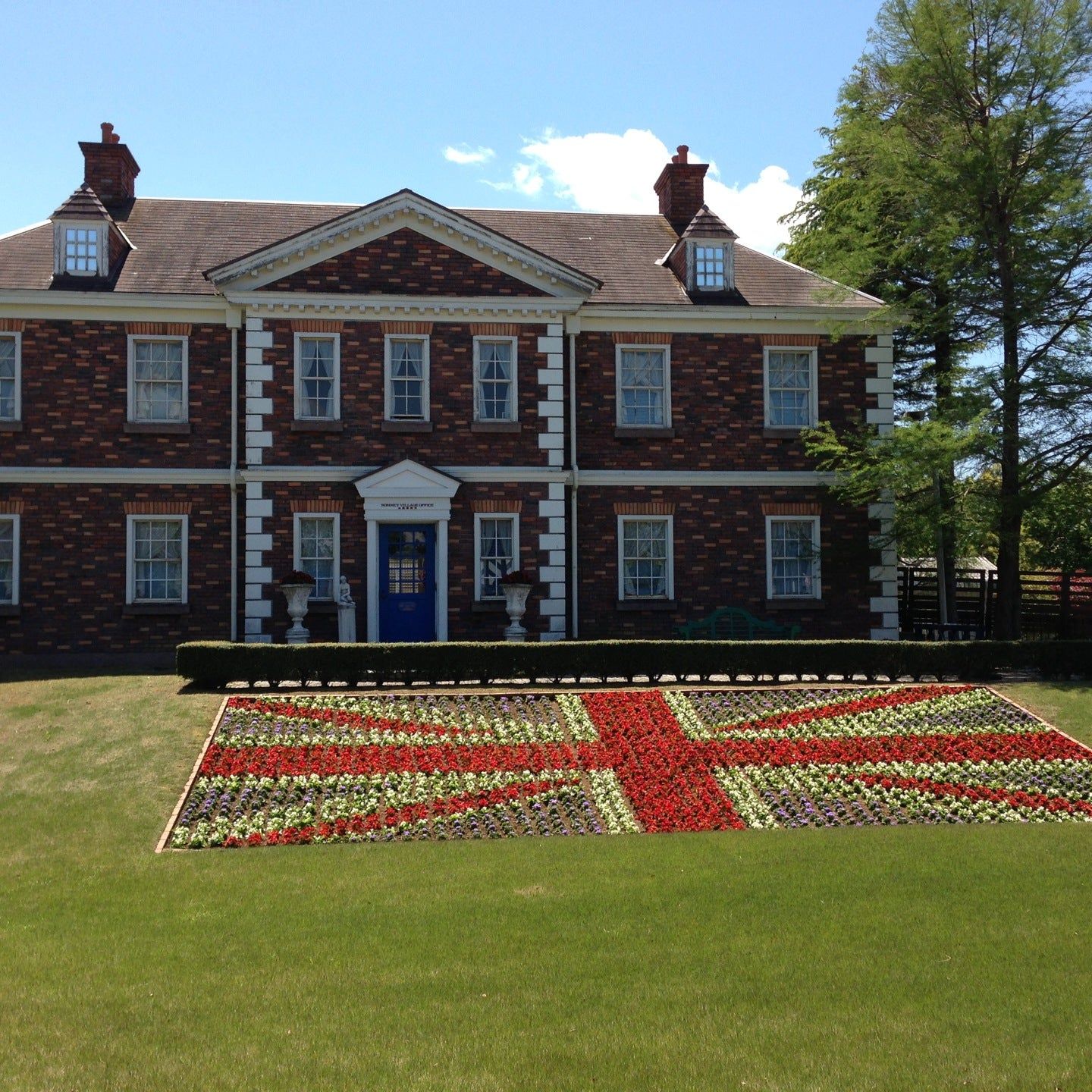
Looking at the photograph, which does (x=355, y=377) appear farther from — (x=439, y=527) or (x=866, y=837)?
(x=866, y=837)

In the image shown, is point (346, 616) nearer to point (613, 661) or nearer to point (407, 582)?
point (407, 582)

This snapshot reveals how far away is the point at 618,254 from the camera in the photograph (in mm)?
26906

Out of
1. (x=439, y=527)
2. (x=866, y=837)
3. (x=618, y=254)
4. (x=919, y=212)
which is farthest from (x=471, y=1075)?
(x=618, y=254)

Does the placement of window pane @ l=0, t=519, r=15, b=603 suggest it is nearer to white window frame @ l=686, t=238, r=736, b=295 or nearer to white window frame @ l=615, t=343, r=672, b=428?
white window frame @ l=615, t=343, r=672, b=428

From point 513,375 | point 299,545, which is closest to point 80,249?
point 299,545

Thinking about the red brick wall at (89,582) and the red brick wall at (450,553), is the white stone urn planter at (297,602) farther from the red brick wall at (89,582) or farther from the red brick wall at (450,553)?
the red brick wall at (89,582)

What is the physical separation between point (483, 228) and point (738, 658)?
31.9ft

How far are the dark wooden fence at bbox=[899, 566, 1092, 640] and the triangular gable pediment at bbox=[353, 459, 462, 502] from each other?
35.3 ft

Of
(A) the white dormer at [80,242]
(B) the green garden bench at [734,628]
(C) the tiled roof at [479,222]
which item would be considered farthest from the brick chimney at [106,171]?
(B) the green garden bench at [734,628]

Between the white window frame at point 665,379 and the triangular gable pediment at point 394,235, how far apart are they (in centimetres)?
158

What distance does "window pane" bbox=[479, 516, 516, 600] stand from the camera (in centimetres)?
2350

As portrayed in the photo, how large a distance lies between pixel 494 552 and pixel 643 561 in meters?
3.07

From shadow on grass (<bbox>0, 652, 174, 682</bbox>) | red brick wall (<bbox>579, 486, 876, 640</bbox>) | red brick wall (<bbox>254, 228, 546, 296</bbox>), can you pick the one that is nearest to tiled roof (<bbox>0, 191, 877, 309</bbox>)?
red brick wall (<bbox>254, 228, 546, 296</bbox>)

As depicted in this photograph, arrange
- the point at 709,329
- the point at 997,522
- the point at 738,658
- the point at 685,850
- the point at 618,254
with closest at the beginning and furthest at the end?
the point at 685,850, the point at 738,658, the point at 997,522, the point at 709,329, the point at 618,254
